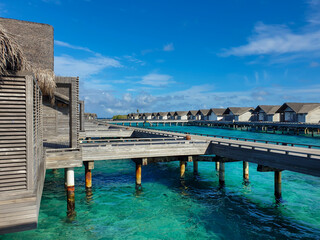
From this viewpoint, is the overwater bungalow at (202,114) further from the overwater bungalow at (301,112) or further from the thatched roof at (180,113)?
the overwater bungalow at (301,112)

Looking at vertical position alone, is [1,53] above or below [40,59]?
below

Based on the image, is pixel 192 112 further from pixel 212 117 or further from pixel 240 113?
pixel 240 113

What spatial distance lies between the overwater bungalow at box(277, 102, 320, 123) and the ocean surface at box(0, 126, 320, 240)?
55.0 m

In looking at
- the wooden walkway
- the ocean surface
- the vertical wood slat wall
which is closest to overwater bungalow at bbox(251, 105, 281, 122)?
the ocean surface

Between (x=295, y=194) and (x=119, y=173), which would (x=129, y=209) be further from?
(x=295, y=194)

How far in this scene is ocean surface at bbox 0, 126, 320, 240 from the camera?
41.7 feet

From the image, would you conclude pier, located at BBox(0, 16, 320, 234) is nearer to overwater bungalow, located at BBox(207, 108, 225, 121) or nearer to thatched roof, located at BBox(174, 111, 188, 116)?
overwater bungalow, located at BBox(207, 108, 225, 121)

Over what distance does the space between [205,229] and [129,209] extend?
518cm

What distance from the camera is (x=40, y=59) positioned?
14.2 metres

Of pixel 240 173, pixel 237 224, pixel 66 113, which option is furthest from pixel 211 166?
pixel 66 113

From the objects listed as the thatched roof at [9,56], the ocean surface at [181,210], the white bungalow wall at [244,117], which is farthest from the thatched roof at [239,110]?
the thatched roof at [9,56]

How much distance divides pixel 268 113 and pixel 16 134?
8930cm

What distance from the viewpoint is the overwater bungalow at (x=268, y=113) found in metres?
85.4

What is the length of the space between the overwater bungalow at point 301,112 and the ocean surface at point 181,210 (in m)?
55.0
